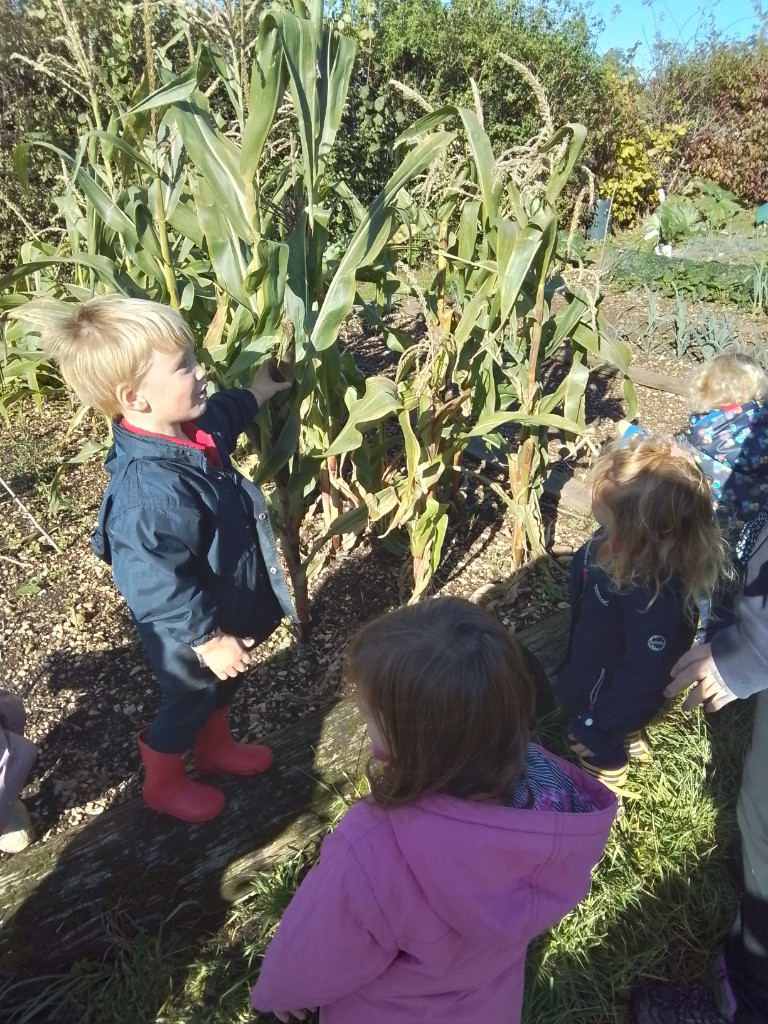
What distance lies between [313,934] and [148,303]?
1.26 m

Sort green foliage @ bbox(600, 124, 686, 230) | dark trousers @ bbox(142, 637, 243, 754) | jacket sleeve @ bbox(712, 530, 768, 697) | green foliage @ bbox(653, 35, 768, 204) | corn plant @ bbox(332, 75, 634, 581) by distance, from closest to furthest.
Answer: jacket sleeve @ bbox(712, 530, 768, 697), dark trousers @ bbox(142, 637, 243, 754), corn plant @ bbox(332, 75, 634, 581), green foliage @ bbox(600, 124, 686, 230), green foliage @ bbox(653, 35, 768, 204)

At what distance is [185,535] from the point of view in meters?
1.55

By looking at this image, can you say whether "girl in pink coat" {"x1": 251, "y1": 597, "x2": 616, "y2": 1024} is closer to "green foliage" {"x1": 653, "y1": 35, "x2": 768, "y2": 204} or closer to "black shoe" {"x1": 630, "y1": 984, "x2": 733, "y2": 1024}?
"black shoe" {"x1": 630, "y1": 984, "x2": 733, "y2": 1024}

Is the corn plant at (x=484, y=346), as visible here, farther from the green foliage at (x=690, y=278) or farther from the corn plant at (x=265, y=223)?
the green foliage at (x=690, y=278)

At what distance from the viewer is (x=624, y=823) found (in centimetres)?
201

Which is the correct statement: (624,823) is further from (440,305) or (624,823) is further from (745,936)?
(440,305)

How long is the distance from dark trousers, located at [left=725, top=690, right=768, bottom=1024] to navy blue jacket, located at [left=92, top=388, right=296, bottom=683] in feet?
3.74

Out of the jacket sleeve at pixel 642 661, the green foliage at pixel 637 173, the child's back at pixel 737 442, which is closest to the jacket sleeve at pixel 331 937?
the jacket sleeve at pixel 642 661

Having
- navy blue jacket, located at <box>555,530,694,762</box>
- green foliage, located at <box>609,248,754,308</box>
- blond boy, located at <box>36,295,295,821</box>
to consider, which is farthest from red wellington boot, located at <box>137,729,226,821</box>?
green foliage, located at <box>609,248,754,308</box>

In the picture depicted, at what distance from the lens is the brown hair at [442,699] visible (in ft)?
3.13

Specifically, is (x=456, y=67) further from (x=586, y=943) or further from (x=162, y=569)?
(x=586, y=943)

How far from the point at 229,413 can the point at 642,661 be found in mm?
1227

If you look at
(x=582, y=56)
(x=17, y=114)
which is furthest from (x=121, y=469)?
(x=582, y=56)

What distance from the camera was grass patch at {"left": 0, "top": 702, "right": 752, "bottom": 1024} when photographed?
1589mm
